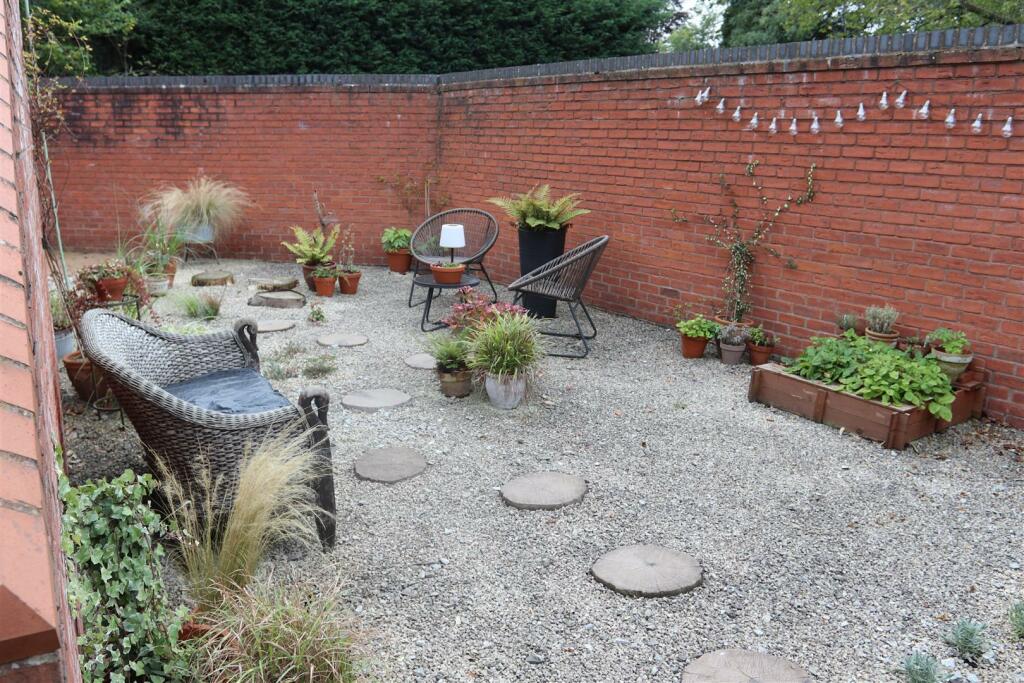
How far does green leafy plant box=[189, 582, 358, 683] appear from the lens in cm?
229

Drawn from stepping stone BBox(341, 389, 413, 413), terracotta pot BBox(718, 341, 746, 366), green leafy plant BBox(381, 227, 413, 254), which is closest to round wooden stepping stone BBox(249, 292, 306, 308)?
green leafy plant BBox(381, 227, 413, 254)

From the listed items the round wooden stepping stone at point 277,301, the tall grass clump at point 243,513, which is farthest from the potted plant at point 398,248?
the tall grass clump at point 243,513

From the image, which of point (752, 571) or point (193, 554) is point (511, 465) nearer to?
point (752, 571)

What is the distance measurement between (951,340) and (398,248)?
614 centimetres

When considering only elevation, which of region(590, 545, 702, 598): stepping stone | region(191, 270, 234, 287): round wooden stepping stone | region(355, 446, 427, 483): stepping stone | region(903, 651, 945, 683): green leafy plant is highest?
region(191, 270, 234, 287): round wooden stepping stone

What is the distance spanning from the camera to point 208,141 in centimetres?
961

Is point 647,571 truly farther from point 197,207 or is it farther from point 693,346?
point 197,207

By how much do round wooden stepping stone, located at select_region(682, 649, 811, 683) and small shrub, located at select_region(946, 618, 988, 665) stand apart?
0.58m

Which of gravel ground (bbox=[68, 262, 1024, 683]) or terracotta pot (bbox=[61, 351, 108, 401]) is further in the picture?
terracotta pot (bbox=[61, 351, 108, 401])

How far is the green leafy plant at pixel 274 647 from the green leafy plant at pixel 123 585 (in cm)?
12

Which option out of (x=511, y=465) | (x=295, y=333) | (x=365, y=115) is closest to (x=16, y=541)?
(x=511, y=465)

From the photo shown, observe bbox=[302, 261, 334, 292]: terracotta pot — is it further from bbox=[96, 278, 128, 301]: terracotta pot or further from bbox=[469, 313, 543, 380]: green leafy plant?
bbox=[469, 313, 543, 380]: green leafy plant

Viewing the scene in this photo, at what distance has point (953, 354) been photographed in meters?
4.55

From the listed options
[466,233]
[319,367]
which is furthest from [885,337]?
[466,233]
